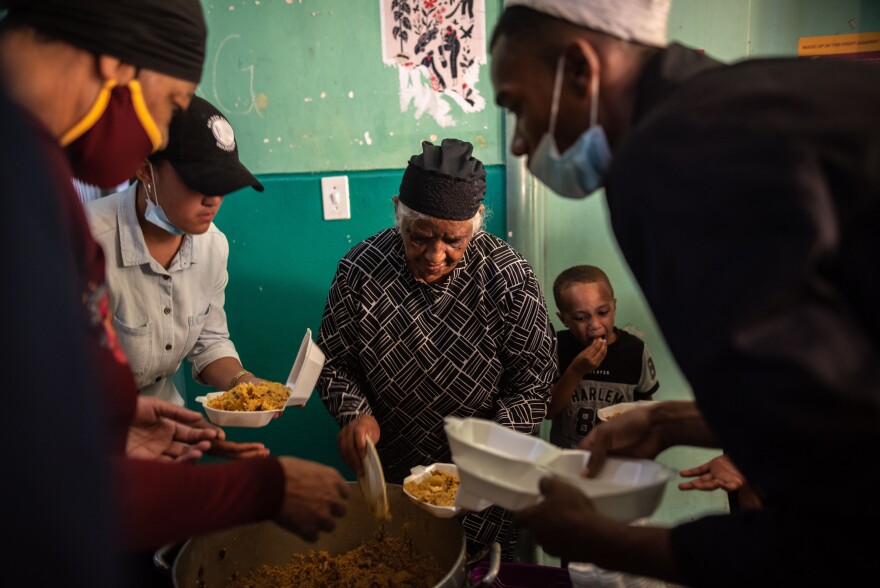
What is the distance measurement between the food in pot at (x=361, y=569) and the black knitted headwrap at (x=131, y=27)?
135 cm

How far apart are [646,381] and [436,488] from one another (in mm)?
1223

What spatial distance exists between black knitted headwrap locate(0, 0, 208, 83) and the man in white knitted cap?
785 mm

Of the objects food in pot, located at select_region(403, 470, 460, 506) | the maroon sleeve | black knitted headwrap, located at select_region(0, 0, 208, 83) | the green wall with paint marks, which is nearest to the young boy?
the green wall with paint marks

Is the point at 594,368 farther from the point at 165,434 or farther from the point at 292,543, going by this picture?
the point at 165,434

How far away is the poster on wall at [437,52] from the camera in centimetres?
281

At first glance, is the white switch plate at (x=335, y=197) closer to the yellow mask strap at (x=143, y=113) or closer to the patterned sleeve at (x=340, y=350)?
the patterned sleeve at (x=340, y=350)

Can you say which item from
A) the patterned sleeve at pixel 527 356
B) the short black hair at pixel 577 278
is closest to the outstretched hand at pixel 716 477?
the patterned sleeve at pixel 527 356

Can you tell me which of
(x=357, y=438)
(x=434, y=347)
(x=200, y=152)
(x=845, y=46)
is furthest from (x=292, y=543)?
(x=845, y=46)

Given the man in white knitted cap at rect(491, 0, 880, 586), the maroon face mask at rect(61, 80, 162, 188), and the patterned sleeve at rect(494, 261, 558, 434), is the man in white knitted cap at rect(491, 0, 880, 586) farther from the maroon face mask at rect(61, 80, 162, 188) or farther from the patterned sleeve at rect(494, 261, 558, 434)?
the patterned sleeve at rect(494, 261, 558, 434)

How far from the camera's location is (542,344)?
232cm

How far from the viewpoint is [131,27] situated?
107 centimetres

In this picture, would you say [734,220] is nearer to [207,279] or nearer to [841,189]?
[841,189]

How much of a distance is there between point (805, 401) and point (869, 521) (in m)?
0.17

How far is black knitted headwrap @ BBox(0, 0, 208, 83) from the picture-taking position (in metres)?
0.96
